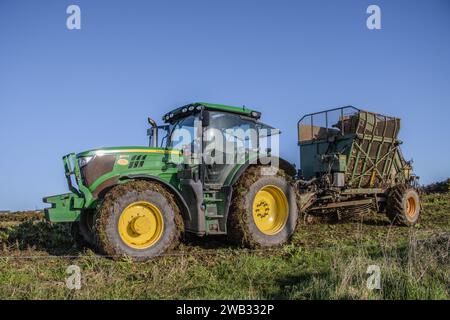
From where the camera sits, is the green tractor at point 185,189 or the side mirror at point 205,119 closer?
the green tractor at point 185,189

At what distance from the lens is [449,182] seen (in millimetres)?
21484

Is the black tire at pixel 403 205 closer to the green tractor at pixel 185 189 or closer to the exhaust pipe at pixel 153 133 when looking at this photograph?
the green tractor at pixel 185 189

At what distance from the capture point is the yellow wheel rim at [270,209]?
7.45m

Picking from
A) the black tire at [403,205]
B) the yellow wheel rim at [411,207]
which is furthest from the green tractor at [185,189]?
the yellow wheel rim at [411,207]

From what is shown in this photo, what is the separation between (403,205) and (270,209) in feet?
15.2

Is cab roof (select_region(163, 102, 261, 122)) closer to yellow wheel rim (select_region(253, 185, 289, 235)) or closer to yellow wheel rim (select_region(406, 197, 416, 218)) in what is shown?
yellow wheel rim (select_region(253, 185, 289, 235))

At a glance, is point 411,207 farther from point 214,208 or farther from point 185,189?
point 185,189

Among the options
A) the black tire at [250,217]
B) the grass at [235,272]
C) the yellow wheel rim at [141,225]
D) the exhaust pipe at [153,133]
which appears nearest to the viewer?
the grass at [235,272]

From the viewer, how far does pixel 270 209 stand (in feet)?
25.1

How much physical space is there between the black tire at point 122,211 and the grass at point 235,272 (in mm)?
193

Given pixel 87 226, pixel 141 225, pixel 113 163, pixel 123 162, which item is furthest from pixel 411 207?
pixel 87 226

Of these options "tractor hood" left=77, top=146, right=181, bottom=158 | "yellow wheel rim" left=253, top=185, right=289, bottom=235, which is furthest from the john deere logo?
"yellow wheel rim" left=253, top=185, right=289, bottom=235

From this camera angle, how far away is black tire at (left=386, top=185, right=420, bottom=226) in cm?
1052
